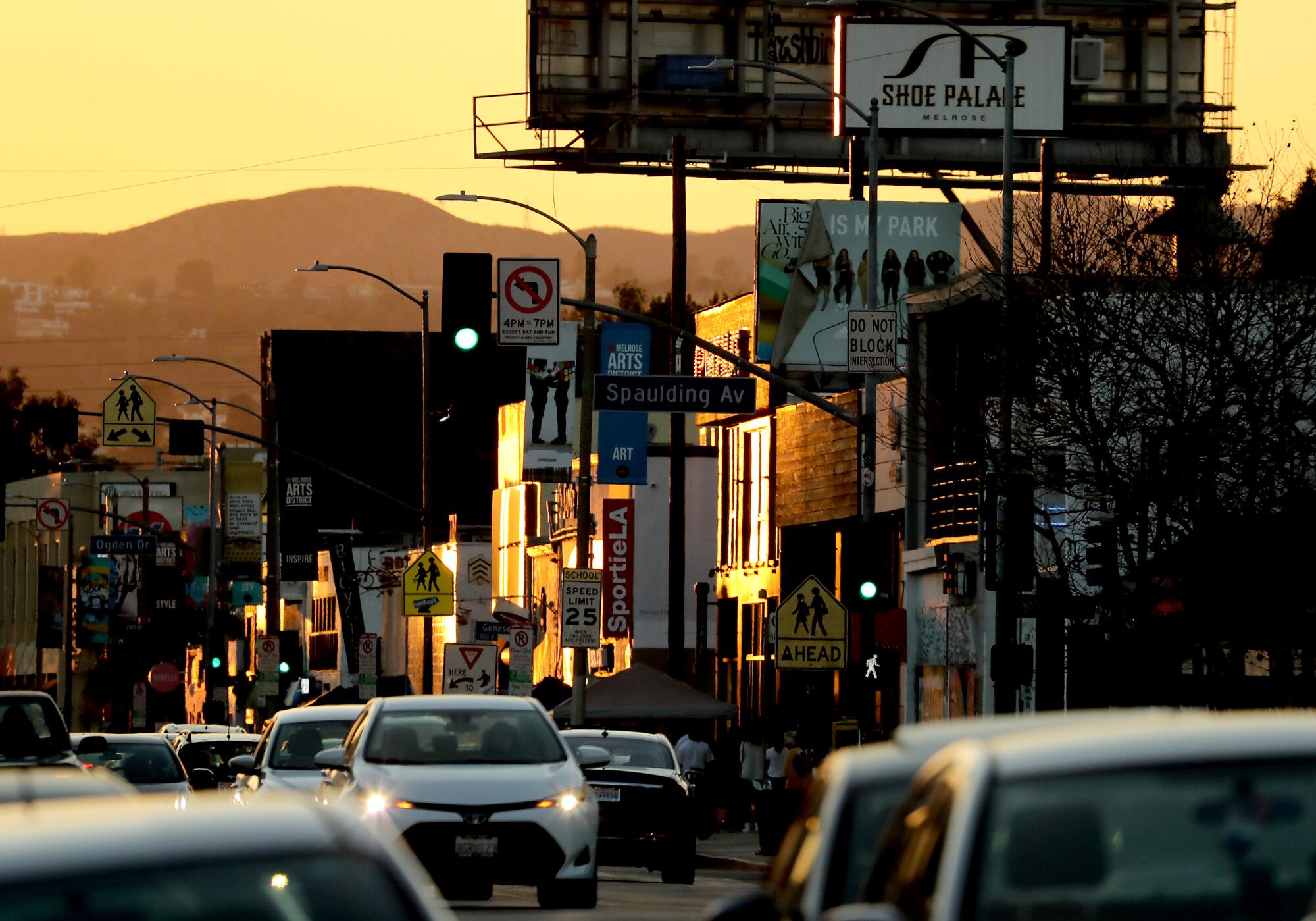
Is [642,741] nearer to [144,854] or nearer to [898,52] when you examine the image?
[144,854]

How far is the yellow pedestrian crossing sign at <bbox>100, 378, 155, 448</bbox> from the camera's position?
6309 cm

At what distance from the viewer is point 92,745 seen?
77.9ft

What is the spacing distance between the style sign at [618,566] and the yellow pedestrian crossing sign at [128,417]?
10797 mm

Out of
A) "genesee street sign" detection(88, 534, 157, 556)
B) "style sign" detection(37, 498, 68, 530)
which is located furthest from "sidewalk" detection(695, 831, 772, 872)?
"style sign" detection(37, 498, 68, 530)

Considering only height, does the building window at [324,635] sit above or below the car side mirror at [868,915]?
below

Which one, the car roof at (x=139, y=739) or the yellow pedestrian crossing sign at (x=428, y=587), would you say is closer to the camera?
the car roof at (x=139, y=739)

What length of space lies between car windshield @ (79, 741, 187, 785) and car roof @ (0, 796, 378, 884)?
2079 centimetres

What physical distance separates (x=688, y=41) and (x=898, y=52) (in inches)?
451

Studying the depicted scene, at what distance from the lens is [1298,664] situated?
116 ft

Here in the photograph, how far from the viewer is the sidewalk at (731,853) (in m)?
31.8

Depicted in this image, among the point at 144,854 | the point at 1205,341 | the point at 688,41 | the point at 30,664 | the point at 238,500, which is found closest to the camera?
the point at 144,854

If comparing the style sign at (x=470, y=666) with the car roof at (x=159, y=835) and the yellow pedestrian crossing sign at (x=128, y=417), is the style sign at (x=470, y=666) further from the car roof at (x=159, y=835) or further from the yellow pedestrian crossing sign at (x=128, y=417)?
the car roof at (x=159, y=835)

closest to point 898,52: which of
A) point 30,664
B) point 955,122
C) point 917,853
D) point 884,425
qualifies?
point 955,122

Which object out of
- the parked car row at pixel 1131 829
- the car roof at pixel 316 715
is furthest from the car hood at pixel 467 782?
the parked car row at pixel 1131 829
